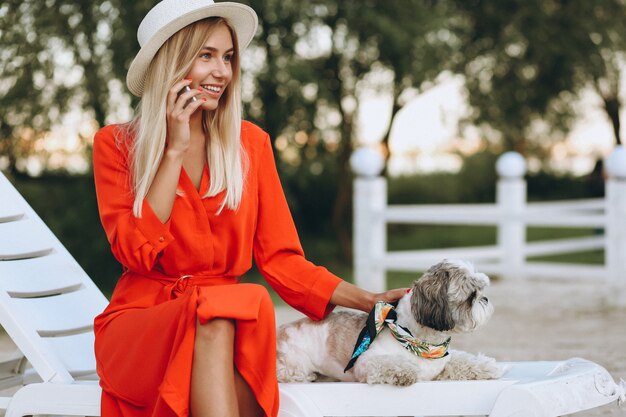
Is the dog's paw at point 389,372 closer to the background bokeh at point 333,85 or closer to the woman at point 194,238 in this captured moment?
the woman at point 194,238

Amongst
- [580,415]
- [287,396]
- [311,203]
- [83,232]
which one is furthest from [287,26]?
[287,396]

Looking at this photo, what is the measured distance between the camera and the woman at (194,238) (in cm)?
296

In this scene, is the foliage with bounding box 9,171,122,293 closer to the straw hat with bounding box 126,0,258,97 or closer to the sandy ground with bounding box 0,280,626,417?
the sandy ground with bounding box 0,280,626,417

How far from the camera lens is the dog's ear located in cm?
307

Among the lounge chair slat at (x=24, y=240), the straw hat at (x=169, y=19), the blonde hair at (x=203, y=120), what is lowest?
the lounge chair slat at (x=24, y=240)

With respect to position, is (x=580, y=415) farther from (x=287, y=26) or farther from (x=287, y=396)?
(x=287, y=26)

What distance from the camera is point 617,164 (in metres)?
8.74

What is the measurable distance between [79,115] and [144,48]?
9.00 m

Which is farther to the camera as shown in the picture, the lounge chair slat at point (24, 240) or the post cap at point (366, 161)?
the post cap at point (366, 161)

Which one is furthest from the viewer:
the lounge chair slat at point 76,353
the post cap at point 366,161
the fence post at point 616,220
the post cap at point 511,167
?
the post cap at point 511,167

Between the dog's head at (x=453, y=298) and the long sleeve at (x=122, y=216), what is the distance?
0.91 m

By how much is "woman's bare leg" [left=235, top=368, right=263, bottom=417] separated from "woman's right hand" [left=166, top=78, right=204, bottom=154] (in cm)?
83

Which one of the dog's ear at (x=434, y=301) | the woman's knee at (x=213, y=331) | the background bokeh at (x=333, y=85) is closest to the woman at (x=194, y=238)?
the woman's knee at (x=213, y=331)

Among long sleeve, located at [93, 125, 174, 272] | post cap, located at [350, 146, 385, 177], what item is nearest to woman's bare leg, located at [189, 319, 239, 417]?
long sleeve, located at [93, 125, 174, 272]
